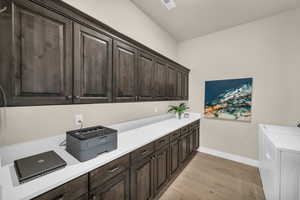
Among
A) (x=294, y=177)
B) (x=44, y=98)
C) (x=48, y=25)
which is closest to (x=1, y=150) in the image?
(x=44, y=98)

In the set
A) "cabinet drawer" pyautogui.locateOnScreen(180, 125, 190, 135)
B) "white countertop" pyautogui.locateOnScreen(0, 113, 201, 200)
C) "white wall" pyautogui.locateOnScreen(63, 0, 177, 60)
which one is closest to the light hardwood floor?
"cabinet drawer" pyautogui.locateOnScreen(180, 125, 190, 135)

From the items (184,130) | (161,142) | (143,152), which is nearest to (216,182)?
(184,130)

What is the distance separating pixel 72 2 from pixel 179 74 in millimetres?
2303

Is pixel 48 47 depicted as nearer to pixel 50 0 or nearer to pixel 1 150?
pixel 50 0

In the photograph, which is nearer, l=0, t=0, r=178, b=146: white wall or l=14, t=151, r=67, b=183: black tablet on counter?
l=14, t=151, r=67, b=183: black tablet on counter

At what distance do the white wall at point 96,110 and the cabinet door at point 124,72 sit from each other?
1.18ft

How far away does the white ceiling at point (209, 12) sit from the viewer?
2154 millimetres

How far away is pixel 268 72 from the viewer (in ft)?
8.16

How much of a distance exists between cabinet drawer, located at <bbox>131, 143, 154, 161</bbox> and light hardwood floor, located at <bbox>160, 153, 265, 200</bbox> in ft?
2.85

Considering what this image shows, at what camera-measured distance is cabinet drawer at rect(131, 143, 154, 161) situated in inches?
52.3

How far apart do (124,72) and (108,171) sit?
1107 millimetres

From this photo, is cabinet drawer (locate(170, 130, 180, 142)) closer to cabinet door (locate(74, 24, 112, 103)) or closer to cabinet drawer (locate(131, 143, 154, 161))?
cabinet drawer (locate(131, 143, 154, 161))

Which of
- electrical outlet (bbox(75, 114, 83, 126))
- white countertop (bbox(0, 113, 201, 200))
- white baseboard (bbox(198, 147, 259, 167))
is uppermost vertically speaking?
electrical outlet (bbox(75, 114, 83, 126))

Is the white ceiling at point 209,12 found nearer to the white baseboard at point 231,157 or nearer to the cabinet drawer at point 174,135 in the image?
the cabinet drawer at point 174,135
